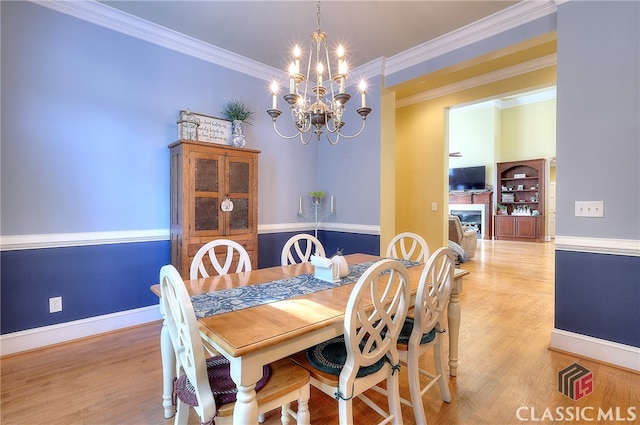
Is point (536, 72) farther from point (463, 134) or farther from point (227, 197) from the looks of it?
point (463, 134)

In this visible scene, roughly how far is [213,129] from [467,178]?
28.7 feet

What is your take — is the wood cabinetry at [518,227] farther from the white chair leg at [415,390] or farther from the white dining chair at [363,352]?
the white dining chair at [363,352]

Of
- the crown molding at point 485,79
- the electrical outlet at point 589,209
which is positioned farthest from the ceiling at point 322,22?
the electrical outlet at point 589,209

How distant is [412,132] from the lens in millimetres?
5039

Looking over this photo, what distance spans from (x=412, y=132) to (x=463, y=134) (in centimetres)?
610

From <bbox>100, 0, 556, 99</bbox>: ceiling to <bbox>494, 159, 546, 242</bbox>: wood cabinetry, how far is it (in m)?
6.56


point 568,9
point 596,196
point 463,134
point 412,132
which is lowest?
point 596,196

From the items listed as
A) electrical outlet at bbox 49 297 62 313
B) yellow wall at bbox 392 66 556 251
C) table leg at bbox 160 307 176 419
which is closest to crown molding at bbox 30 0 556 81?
yellow wall at bbox 392 66 556 251

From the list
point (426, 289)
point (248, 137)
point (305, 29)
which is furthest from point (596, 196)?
point (248, 137)

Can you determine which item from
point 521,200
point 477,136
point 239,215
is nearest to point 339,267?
point 239,215

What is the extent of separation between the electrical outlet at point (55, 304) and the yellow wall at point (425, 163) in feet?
14.3

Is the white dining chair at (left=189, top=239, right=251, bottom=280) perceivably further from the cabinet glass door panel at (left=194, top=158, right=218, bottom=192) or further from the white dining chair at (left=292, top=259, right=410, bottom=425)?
the white dining chair at (left=292, top=259, right=410, bottom=425)

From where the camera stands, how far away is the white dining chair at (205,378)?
1.12 metres

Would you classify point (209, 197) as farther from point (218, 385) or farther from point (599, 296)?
point (599, 296)
